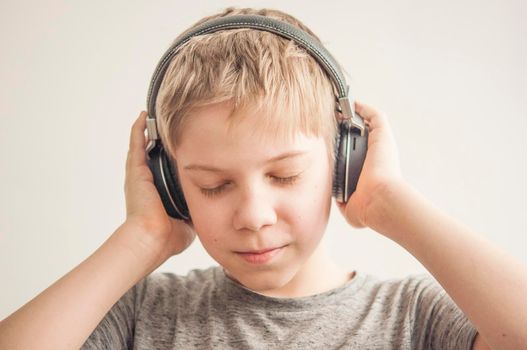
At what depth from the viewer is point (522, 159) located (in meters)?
1.50

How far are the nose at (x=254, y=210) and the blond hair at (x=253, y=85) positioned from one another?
0.09 meters

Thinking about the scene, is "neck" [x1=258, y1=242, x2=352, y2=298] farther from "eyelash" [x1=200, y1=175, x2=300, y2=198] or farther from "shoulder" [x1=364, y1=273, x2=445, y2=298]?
"eyelash" [x1=200, y1=175, x2=300, y2=198]

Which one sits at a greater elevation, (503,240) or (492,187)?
(492,187)

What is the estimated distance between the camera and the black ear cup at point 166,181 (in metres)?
1.14

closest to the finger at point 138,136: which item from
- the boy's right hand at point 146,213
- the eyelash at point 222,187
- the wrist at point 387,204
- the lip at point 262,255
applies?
the boy's right hand at point 146,213

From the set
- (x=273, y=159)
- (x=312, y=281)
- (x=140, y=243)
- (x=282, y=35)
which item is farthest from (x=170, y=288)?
(x=282, y=35)

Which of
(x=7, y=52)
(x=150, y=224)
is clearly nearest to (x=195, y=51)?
(x=150, y=224)

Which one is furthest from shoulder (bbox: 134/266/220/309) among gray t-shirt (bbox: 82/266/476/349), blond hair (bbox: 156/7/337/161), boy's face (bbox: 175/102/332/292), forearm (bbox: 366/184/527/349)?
forearm (bbox: 366/184/527/349)

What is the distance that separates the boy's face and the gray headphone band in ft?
0.26

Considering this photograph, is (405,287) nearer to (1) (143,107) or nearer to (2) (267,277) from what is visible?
(2) (267,277)

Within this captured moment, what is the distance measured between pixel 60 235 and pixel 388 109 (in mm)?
885

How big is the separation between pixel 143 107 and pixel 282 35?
0.68m

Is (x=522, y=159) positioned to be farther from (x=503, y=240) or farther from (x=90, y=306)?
(x=90, y=306)

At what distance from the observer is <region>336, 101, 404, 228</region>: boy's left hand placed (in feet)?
3.47
